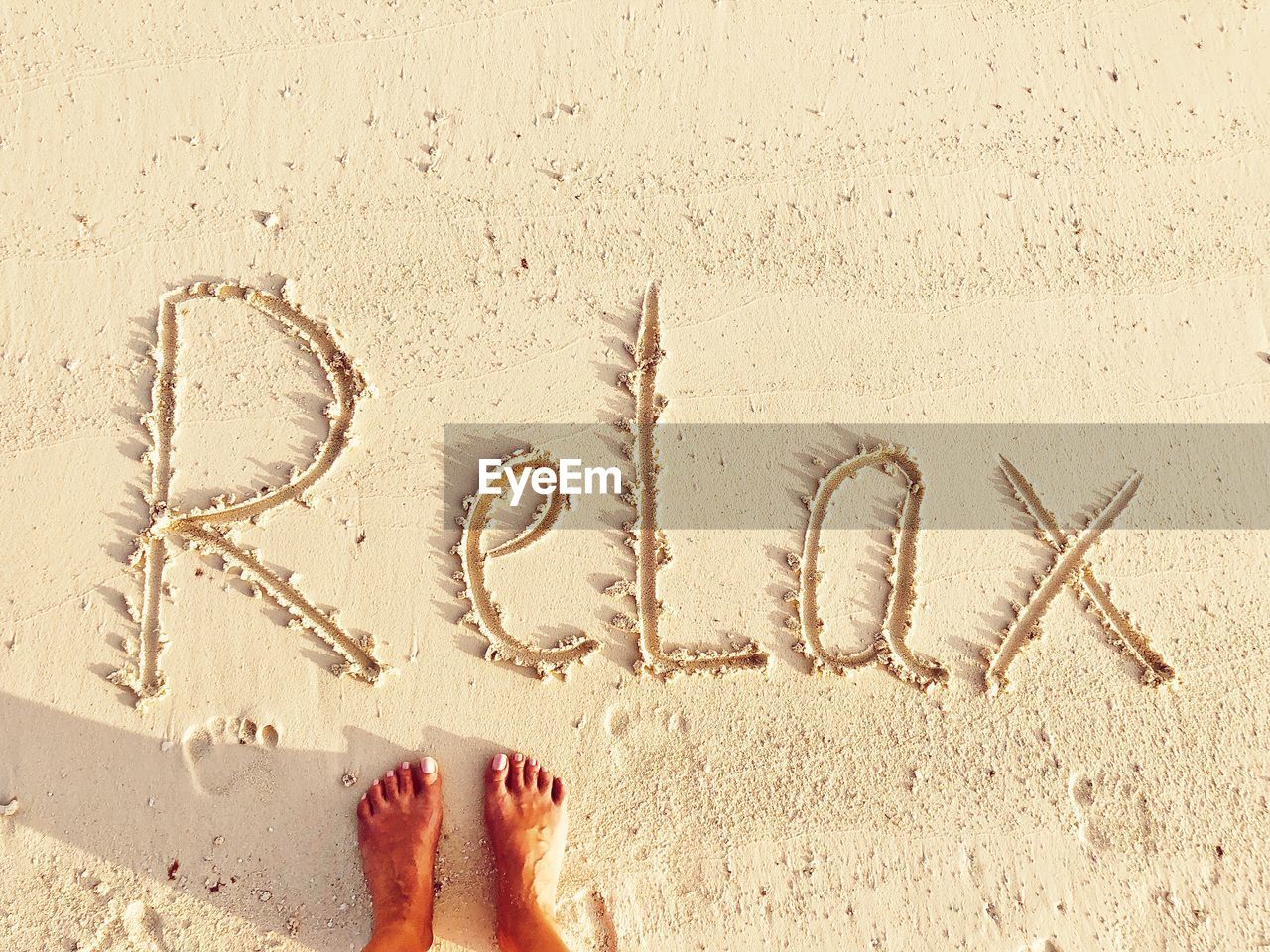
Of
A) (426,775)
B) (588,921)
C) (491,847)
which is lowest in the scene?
(588,921)

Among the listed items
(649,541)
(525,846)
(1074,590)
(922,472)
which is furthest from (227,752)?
(1074,590)

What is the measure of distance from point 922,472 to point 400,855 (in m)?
2.26

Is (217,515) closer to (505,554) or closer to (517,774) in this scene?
(505,554)

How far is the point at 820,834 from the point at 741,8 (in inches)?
122

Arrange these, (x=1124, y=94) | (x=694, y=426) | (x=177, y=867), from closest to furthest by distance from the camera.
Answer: (x=177, y=867)
(x=694, y=426)
(x=1124, y=94)

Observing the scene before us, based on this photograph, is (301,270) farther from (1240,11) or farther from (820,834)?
(1240,11)

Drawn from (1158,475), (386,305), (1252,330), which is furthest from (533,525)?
(1252,330)

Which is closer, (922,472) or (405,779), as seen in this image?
(405,779)

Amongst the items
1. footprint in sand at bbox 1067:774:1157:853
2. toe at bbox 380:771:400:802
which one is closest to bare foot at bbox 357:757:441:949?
toe at bbox 380:771:400:802

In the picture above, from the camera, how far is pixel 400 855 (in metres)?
2.53

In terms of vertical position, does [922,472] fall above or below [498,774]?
above

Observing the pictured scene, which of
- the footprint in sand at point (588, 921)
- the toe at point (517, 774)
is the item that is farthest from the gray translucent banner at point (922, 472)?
the footprint in sand at point (588, 921)

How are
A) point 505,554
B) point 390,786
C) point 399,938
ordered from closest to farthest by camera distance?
point 399,938 < point 390,786 < point 505,554

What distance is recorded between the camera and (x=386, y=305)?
2795mm
